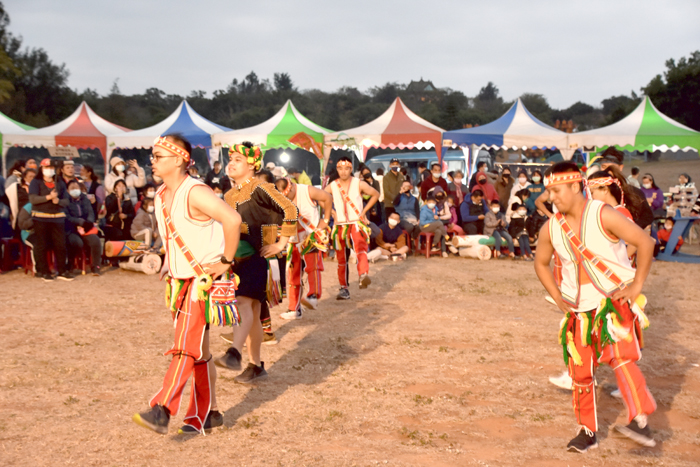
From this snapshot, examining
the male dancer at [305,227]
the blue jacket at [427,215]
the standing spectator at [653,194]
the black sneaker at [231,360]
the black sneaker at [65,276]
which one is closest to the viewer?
the black sneaker at [231,360]

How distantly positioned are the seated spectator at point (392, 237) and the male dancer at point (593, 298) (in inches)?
363

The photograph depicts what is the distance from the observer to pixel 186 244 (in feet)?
12.6

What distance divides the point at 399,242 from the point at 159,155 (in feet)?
32.2

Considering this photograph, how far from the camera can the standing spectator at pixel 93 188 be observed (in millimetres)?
12781

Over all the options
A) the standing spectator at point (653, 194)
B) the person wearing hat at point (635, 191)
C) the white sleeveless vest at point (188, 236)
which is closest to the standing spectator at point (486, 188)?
the standing spectator at point (653, 194)

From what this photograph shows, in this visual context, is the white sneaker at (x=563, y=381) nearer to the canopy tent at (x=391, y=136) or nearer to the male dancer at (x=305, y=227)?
the male dancer at (x=305, y=227)

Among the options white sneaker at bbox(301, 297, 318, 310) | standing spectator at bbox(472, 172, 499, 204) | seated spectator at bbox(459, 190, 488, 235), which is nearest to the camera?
white sneaker at bbox(301, 297, 318, 310)

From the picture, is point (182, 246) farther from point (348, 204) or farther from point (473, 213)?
point (473, 213)

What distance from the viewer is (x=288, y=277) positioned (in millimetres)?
7633

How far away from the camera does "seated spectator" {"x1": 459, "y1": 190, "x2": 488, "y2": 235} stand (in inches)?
545

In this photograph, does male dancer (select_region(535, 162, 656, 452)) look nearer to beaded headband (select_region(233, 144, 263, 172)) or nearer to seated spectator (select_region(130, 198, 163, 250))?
beaded headband (select_region(233, 144, 263, 172))

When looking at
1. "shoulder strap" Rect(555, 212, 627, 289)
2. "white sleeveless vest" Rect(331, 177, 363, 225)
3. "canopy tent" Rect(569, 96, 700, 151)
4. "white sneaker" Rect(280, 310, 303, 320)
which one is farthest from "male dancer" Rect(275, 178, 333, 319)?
"canopy tent" Rect(569, 96, 700, 151)

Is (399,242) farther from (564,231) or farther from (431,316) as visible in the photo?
(564,231)

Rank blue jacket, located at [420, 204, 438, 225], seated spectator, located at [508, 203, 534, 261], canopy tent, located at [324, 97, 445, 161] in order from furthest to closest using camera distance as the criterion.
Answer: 1. canopy tent, located at [324, 97, 445, 161]
2. blue jacket, located at [420, 204, 438, 225]
3. seated spectator, located at [508, 203, 534, 261]
